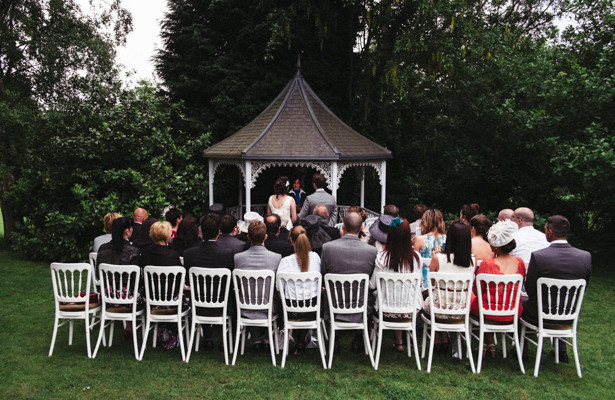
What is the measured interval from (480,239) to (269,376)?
318 cm

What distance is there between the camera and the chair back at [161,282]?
5.30 metres

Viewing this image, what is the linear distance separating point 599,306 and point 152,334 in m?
7.57

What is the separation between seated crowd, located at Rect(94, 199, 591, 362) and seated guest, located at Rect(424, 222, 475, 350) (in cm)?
1

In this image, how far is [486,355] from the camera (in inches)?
231

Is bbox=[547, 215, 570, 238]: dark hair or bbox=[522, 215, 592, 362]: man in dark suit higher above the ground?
bbox=[547, 215, 570, 238]: dark hair

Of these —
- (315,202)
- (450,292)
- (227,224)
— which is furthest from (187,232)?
(450,292)

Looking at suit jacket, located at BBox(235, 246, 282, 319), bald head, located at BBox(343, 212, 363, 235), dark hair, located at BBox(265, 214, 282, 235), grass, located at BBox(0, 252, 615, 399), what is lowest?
grass, located at BBox(0, 252, 615, 399)

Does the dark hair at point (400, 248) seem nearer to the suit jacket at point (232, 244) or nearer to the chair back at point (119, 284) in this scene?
the suit jacket at point (232, 244)

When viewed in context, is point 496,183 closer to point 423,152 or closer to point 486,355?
point 423,152

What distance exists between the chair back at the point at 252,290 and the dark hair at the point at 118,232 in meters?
1.67

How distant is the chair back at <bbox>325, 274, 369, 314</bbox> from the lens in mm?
5109

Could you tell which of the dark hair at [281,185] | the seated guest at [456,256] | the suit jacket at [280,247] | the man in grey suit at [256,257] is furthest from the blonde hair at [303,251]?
the dark hair at [281,185]

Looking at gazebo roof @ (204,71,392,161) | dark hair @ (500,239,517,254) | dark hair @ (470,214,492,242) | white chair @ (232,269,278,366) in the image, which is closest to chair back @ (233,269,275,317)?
white chair @ (232,269,278,366)

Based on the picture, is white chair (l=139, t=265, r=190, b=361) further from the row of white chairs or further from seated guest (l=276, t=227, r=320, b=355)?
seated guest (l=276, t=227, r=320, b=355)
